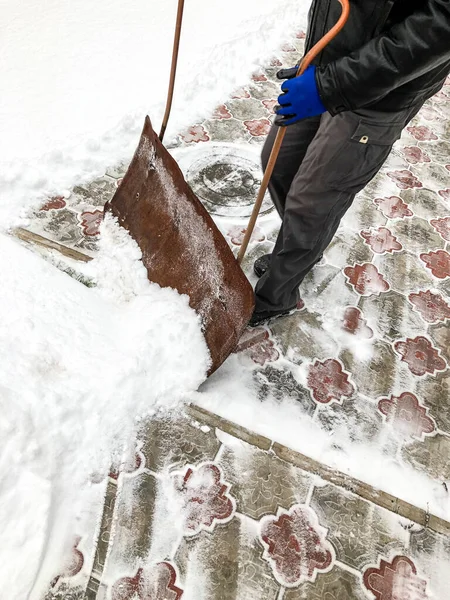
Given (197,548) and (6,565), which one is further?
(197,548)

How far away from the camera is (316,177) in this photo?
1.27m

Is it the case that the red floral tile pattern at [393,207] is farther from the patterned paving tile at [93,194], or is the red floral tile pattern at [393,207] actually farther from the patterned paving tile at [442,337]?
the patterned paving tile at [93,194]

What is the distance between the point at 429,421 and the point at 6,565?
1.23 meters

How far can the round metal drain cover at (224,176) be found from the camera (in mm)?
2059

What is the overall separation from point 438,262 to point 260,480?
1319 millimetres

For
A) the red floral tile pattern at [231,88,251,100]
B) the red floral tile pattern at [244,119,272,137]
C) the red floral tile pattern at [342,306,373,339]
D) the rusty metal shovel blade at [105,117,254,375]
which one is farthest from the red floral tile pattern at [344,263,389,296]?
Answer: the red floral tile pattern at [231,88,251,100]

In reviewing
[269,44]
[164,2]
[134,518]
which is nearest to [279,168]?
[134,518]

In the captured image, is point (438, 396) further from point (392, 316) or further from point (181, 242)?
point (181, 242)

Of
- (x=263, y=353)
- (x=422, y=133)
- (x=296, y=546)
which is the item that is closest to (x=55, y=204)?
(x=263, y=353)

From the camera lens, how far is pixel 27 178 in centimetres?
189

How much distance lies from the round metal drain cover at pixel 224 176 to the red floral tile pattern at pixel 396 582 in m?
1.39

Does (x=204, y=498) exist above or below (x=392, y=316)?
below

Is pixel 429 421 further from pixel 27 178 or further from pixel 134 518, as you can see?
pixel 27 178

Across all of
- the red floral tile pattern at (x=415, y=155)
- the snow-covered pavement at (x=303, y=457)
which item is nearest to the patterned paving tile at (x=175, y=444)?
the snow-covered pavement at (x=303, y=457)
